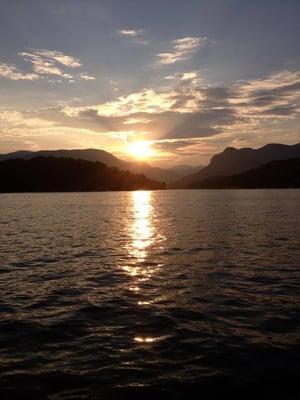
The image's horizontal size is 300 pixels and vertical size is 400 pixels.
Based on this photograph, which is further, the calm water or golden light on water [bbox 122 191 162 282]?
golden light on water [bbox 122 191 162 282]

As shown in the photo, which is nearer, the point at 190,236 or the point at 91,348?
the point at 91,348

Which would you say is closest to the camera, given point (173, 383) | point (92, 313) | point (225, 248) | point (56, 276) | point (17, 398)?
point (17, 398)

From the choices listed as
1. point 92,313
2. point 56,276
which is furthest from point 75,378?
point 56,276

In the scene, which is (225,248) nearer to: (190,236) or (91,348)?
(190,236)

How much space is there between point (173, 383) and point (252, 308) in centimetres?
974

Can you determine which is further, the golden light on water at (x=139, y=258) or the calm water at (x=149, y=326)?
the golden light on water at (x=139, y=258)

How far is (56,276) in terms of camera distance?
31.2 meters

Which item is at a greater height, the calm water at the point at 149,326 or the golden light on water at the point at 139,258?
the calm water at the point at 149,326

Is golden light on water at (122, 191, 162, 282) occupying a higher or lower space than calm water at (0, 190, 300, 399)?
lower

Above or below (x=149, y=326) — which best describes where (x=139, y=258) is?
below

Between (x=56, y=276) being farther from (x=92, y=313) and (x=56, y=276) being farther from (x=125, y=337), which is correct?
(x=125, y=337)

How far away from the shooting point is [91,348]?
56.0 feet

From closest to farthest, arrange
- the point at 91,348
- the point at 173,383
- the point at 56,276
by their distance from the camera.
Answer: the point at 173,383 → the point at 91,348 → the point at 56,276

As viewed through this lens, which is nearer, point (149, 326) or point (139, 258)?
point (149, 326)
